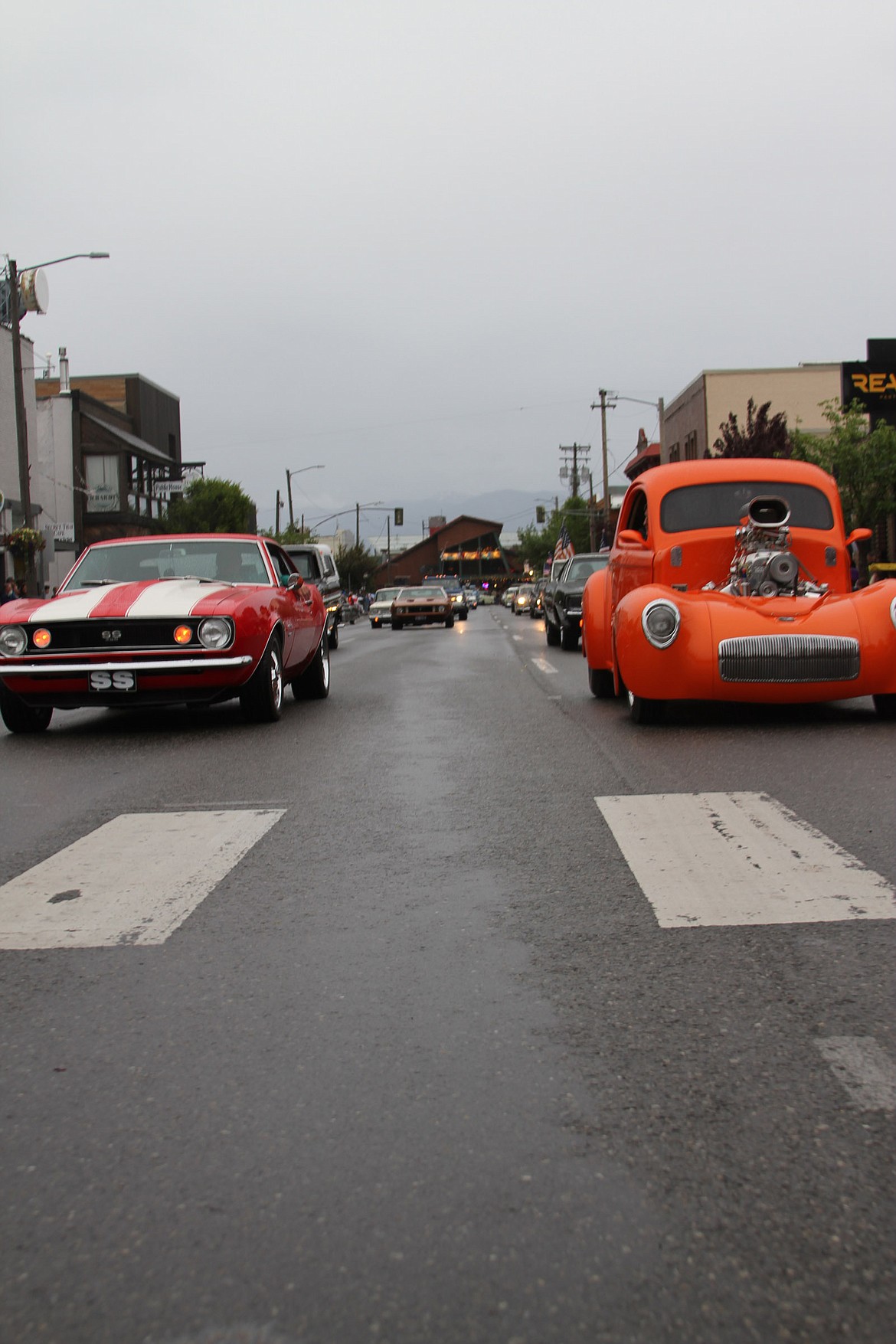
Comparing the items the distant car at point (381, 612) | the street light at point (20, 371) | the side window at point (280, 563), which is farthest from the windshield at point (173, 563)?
the distant car at point (381, 612)

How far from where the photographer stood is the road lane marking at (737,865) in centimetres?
395

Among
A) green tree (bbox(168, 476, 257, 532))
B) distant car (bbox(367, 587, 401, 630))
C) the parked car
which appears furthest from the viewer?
green tree (bbox(168, 476, 257, 532))

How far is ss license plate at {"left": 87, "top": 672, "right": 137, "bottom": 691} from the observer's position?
892 centimetres

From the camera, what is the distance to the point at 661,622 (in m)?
8.27

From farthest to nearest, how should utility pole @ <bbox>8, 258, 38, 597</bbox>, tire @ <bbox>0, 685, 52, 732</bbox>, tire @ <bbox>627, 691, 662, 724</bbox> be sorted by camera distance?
utility pole @ <bbox>8, 258, 38, 597</bbox> < tire @ <bbox>0, 685, 52, 732</bbox> < tire @ <bbox>627, 691, 662, 724</bbox>

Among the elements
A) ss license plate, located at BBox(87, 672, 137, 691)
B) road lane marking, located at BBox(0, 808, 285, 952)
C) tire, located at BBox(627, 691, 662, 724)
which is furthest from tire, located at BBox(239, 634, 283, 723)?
road lane marking, located at BBox(0, 808, 285, 952)

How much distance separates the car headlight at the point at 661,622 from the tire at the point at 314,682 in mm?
4242

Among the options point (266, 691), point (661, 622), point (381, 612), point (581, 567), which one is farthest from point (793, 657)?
point (381, 612)

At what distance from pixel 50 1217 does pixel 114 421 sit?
207 ft

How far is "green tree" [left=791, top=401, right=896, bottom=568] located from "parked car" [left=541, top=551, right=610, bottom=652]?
1107 centimetres

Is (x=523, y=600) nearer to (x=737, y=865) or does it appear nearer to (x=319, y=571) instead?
Answer: (x=319, y=571)

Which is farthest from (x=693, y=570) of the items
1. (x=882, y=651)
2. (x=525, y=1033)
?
(x=525, y=1033)

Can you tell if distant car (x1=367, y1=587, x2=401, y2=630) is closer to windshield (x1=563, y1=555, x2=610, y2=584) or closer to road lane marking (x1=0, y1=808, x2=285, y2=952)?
windshield (x1=563, y1=555, x2=610, y2=584)

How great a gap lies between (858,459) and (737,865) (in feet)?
92.2
